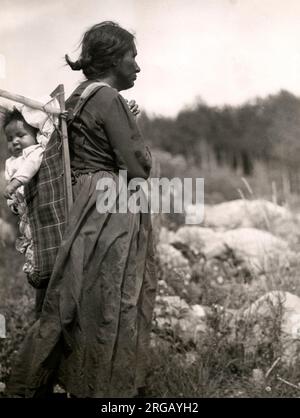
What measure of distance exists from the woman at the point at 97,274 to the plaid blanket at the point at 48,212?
9 cm

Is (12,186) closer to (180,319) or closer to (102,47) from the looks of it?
(102,47)

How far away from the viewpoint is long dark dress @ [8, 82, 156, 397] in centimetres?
287

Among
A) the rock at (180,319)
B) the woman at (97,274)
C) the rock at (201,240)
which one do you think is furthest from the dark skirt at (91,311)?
the rock at (201,240)

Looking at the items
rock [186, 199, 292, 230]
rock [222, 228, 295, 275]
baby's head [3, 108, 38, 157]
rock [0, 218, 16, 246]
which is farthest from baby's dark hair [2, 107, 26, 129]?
rock [0, 218, 16, 246]

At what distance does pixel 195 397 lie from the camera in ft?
11.3

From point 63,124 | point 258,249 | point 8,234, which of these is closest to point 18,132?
point 63,124

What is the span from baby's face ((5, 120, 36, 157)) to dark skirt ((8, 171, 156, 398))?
15.7 inches

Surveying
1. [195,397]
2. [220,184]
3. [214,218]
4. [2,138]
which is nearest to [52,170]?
[195,397]

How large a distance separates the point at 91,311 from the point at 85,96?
1005mm

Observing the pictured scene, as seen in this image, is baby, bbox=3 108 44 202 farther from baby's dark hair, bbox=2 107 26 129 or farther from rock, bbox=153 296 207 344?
rock, bbox=153 296 207 344

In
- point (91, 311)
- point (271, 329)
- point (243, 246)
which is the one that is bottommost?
point (271, 329)

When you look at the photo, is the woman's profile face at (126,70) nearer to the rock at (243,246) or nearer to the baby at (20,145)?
the baby at (20,145)

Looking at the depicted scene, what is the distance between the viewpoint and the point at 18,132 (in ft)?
10.3
